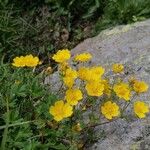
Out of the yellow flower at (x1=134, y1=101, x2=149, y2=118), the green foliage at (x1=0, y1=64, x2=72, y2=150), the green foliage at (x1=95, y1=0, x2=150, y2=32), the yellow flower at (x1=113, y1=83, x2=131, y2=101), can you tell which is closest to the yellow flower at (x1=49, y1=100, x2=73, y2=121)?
the green foliage at (x1=0, y1=64, x2=72, y2=150)

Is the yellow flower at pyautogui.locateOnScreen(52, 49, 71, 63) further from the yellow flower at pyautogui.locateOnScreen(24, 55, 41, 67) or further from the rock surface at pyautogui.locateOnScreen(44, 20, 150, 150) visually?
the rock surface at pyautogui.locateOnScreen(44, 20, 150, 150)

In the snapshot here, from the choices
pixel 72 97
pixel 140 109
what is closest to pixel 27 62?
pixel 72 97

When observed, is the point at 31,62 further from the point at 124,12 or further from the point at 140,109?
the point at 124,12

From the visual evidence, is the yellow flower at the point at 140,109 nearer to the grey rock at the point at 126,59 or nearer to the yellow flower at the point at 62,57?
the grey rock at the point at 126,59

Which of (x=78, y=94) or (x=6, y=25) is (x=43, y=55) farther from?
(x=78, y=94)

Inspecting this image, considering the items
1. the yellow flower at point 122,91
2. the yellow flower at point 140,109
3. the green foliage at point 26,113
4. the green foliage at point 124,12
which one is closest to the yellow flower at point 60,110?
the green foliage at point 26,113

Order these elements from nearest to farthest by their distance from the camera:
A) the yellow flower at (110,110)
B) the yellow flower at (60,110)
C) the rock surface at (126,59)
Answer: the yellow flower at (60,110) → the yellow flower at (110,110) → the rock surface at (126,59)
